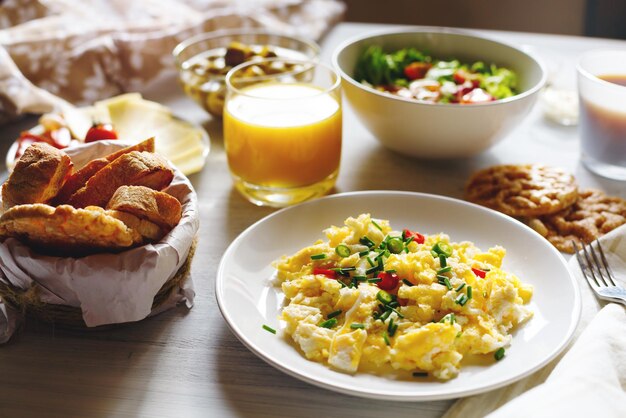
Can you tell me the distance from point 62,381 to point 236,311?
0.37 metres

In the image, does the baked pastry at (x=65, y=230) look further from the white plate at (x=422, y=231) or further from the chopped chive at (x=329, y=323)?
the chopped chive at (x=329, y=323)

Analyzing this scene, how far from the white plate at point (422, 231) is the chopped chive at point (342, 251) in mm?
166

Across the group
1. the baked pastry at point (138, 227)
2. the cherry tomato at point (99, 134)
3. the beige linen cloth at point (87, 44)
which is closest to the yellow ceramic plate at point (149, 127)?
the cherry tomato at point (99, 134)

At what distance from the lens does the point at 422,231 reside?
1.82 meters

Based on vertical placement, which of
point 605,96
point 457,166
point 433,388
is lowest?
point 457,166

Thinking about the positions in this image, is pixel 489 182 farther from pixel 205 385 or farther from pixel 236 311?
pixel 205 385

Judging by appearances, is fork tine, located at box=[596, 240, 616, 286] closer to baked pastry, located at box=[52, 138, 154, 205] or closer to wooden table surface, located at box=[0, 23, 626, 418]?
wooden table surface, located at box=[0, 23, 626, 418]

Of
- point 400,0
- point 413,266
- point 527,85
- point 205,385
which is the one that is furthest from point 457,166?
point 400,0

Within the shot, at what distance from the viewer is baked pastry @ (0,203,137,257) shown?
4.18 feet

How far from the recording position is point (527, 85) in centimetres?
226

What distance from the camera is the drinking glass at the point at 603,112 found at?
199 cm

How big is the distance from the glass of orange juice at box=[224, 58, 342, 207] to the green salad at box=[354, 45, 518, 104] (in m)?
0.34

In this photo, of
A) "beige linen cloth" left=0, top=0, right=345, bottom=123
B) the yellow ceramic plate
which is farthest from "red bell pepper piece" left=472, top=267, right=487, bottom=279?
"beige linen cloth" left=0, top=0, right=345, bottom=123

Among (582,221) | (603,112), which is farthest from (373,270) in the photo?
(603,112)
